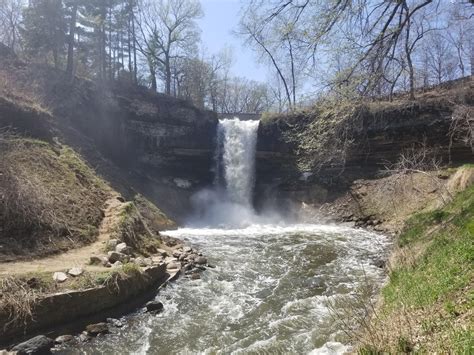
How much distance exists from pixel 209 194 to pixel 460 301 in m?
21.2

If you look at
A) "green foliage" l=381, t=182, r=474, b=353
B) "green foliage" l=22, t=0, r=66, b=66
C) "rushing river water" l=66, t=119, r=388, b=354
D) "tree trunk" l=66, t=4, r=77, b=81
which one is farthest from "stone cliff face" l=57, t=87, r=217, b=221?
"green foliage" l=381, t=182, r=474, b=353

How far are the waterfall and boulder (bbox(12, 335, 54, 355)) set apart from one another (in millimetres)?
18908

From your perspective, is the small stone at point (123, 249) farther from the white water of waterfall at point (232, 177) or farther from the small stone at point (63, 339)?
the white water of waterfall at point (232, 177)

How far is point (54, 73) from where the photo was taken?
22.9 metres

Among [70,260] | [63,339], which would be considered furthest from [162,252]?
[63,339]

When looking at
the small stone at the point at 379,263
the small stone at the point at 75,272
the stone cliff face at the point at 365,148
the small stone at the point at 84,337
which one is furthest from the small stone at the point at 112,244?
the stone cliff face at the point at 365,148

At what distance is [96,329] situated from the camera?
6.57 metres

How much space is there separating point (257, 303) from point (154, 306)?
7.49ft

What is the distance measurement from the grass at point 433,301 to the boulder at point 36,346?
4.89m

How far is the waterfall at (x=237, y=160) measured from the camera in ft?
82.1

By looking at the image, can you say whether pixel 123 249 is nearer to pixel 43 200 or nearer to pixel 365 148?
pixel 43 200

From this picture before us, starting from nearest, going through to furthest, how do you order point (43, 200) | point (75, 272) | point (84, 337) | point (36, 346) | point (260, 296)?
1. point (36, 346)
2. point (84, 337)
3. point (75, 272)
4. point (260, 296)
5. point (43, 200)

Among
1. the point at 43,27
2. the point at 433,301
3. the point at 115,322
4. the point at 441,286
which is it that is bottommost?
the point at 115,322

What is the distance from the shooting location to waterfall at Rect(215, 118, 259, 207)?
25.0 meters
